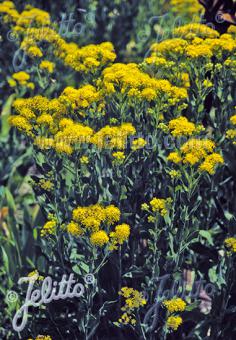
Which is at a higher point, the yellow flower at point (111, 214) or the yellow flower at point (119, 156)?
the yellow flower at point (119, 156)

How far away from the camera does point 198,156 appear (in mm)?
2246

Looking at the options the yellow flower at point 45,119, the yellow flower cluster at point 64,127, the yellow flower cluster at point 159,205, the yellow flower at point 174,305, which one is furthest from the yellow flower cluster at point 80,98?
the yellow flower at point 174,305

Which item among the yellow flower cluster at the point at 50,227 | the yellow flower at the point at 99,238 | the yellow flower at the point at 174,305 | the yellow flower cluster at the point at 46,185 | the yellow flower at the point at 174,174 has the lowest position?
the yellow flower at the point at 174,305

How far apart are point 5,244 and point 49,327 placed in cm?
74

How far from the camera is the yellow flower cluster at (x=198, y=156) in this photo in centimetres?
222

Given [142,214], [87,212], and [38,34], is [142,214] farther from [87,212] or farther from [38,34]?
[38,34]

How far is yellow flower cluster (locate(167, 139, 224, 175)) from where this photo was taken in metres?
2.22

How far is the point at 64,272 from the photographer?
2.57 m

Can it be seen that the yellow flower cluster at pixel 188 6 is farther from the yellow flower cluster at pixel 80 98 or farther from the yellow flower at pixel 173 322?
the yellow flower at pixel 173 322

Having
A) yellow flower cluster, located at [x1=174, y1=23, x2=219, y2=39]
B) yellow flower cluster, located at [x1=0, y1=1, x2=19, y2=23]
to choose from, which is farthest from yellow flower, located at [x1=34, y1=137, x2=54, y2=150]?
yellow flower cluster, located at [x1=0, y1=1, x2=19, y2=23]

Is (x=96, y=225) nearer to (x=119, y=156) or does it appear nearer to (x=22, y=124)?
(x=119, y=156)

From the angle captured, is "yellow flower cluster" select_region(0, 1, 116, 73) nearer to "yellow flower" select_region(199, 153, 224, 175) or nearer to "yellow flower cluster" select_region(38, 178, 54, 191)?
"yellow flower cluster" select_region(38, 178, 54, 191)

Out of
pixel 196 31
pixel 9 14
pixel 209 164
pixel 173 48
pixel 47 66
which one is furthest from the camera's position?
pixel 9 14

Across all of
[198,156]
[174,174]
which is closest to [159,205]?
[174,174]
